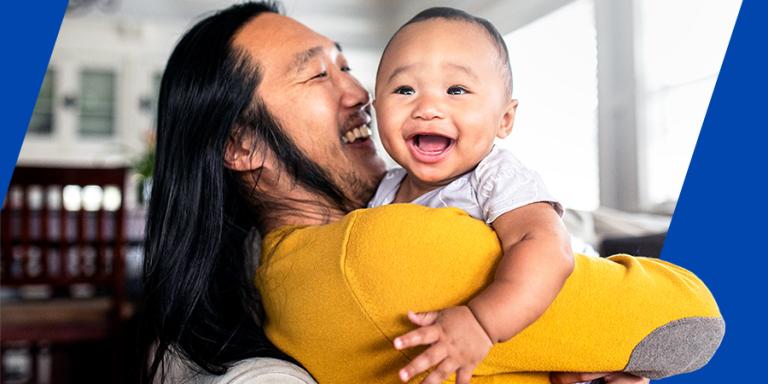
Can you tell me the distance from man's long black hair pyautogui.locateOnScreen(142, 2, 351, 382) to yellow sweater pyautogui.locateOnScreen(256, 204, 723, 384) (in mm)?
229

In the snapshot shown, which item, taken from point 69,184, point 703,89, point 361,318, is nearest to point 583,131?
point 703,89

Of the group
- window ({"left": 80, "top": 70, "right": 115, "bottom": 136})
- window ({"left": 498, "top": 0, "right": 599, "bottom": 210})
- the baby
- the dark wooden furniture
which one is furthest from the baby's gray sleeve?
window ({"left": 80, "top": 70, "right": 115, "bottom": 136})

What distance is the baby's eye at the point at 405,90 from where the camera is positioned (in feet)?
2.69

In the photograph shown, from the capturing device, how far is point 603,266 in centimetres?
72

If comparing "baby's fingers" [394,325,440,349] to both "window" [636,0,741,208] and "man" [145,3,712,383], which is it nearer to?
"man" [145,3,712,383]

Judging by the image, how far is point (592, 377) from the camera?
2.48 feet

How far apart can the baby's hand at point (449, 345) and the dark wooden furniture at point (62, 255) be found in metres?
1.60

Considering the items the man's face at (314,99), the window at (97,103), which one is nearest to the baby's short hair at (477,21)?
the man's face at (314,99)

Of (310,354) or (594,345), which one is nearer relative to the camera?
(594,345)

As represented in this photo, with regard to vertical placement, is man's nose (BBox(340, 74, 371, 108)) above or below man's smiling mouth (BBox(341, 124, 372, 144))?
above

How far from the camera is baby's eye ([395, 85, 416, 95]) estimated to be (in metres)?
0.82

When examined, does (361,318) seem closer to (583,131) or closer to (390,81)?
(390,81)

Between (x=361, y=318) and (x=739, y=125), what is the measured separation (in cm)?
68

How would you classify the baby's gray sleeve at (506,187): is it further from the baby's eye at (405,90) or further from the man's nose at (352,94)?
the man's nose at (352,94)
